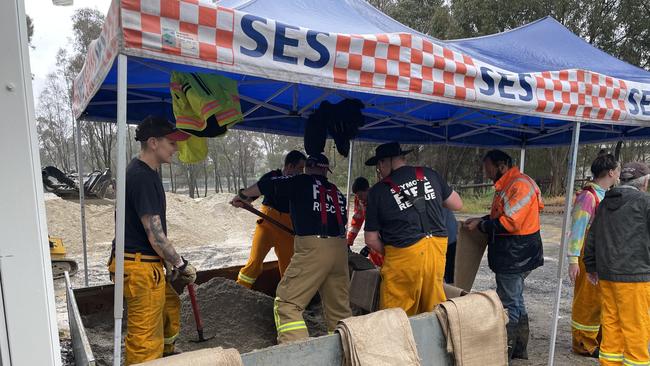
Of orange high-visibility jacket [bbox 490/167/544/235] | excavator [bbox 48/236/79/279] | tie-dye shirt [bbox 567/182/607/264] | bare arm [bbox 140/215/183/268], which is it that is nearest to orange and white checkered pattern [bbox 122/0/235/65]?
bare arm [bbox 140/215/183/268]

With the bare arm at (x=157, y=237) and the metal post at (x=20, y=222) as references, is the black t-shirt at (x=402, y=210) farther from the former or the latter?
the metal post at (x=20, y=222)

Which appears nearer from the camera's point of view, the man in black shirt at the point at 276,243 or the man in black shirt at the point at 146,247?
the man in black shirt at the point at 146,247

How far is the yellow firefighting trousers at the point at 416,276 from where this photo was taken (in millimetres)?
2980

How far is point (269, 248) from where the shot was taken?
4516mm

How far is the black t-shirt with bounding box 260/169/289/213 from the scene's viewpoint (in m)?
3.40

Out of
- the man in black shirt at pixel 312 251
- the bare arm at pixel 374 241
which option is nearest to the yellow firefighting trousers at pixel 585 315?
the bare arm at pixel 374 241

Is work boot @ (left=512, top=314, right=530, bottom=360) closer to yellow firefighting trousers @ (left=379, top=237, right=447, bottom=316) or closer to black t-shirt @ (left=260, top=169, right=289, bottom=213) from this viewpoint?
yellow firefighting trousers @ (left=379, top=237, right=447, bottom=316)

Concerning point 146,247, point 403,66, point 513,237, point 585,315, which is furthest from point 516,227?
point 146,247

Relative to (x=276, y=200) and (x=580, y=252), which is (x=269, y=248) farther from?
(x=580, y=252)

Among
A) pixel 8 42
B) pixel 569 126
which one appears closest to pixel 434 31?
pixel 569 126

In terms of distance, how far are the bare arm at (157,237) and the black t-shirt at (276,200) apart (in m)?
0.97

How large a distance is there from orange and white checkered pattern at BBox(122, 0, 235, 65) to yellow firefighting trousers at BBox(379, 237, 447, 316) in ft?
6.25

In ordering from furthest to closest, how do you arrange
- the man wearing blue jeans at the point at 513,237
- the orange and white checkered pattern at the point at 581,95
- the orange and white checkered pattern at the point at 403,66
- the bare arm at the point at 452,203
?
the man wearing blue jeans at the point at 513,237
the bare arm at the point at 452,203
the orange and white checkered pattern at the point at 581,95
the orange and white checkered pattern at the point at 403,66

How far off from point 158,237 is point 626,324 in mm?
3418
